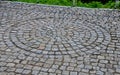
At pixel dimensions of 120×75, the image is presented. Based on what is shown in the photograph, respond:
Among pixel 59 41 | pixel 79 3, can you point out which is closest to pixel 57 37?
pixel 59 41

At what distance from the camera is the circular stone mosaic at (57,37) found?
5777mm

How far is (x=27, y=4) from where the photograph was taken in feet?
31.5

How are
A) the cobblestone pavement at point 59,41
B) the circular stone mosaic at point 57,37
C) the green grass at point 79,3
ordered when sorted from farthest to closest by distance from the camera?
the green grass at point 79,3, the circular stone mosaic at point 57,37, the cobblestone pavement at point 59,41

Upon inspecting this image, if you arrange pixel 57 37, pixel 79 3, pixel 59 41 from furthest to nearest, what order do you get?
pixel 79 3, pixel 57 37, pixel 59 41

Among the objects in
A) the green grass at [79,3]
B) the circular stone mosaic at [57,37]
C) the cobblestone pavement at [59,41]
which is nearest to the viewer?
the cobblestone pavement at [59,41]

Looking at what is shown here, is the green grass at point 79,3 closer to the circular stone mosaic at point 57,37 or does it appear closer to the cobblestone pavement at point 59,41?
the cobblestone pavement at point 59,41

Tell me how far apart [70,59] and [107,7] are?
4.91 meters

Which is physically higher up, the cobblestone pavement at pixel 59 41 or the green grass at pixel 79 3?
the green grass at pixel 79 3

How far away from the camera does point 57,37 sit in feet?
21.1

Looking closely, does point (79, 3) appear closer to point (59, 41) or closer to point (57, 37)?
point (57, 37)

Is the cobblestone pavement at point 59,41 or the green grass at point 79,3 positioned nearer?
the cobblestone pavement at point 59,41

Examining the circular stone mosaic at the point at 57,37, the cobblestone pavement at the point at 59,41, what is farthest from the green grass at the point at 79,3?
the circular stone mosaic at the point at 57,37

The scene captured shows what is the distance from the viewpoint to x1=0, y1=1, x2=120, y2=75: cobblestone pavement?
4.95 m

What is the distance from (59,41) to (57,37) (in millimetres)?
291
